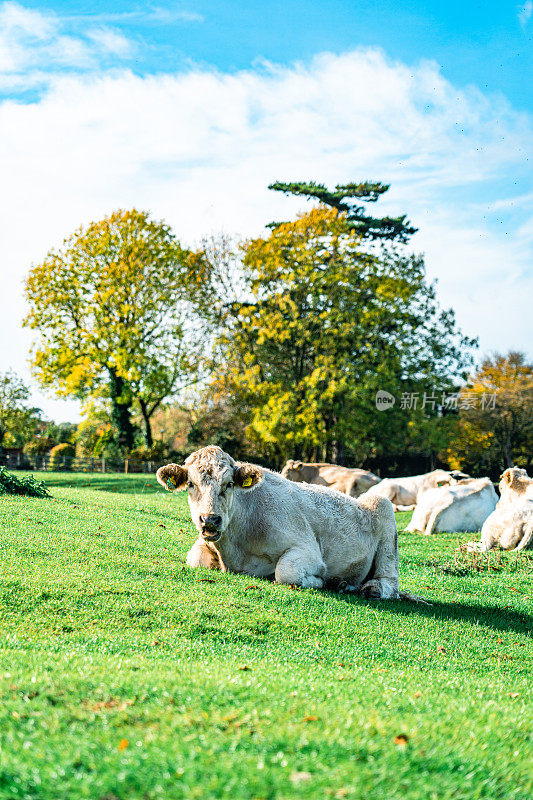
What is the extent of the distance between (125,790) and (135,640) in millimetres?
3627

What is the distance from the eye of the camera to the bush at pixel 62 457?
48.4 meters

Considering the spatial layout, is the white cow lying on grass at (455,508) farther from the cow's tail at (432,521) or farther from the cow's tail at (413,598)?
the cow's tail at (413,598)

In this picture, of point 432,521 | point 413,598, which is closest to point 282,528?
point 413,598

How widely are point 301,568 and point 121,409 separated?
3602 centimetres

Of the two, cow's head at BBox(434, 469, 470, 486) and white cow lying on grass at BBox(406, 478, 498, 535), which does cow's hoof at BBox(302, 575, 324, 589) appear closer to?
white cow lying on grass at BBox(406, 478, 498, 535)

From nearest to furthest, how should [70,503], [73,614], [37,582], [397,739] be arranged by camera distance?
[397,739], [73,614], [37,582], [70,503]

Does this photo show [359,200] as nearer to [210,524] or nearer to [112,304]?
[112,304]

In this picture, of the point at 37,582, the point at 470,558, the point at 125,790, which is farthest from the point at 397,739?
the point at 470,558

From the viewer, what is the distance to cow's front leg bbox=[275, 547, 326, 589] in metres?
9.19

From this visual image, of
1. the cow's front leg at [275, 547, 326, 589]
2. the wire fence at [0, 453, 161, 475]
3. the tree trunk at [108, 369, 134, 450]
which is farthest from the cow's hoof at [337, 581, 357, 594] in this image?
the tree trunk at [108, 369, 134, 450]

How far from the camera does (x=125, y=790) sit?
320cm

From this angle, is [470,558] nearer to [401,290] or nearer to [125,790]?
[125,790]

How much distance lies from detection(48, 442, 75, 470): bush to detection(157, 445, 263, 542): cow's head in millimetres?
40154

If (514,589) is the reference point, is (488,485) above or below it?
above
